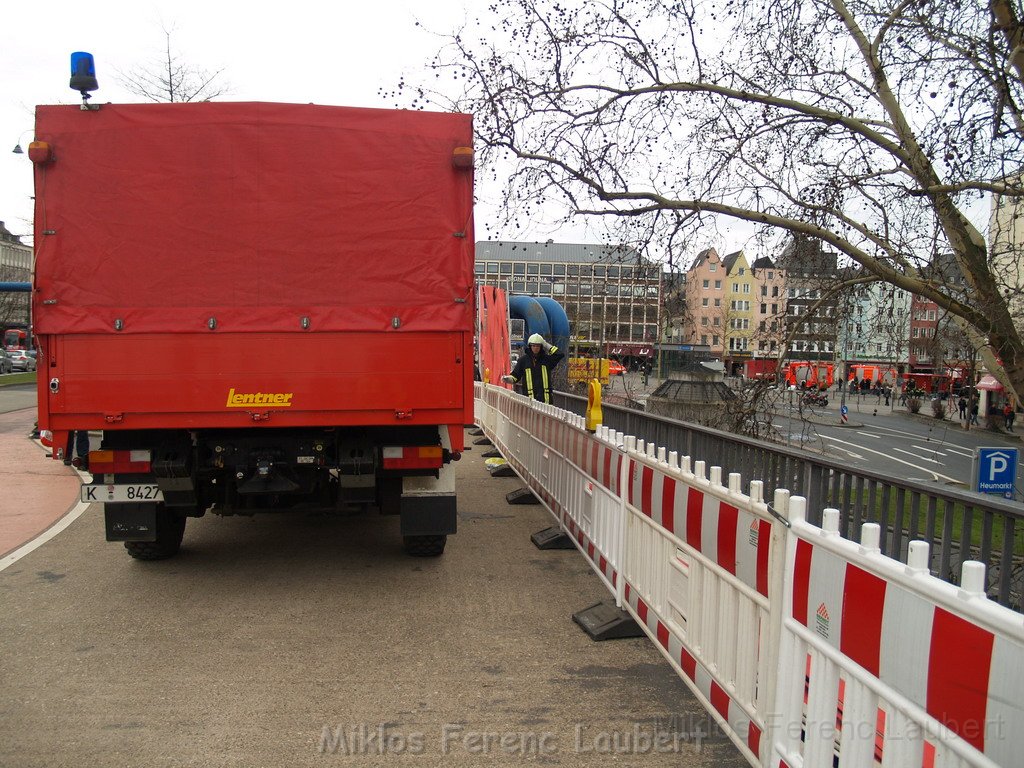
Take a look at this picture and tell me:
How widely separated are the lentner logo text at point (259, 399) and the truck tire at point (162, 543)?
5.37 ft

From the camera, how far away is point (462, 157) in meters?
6.15

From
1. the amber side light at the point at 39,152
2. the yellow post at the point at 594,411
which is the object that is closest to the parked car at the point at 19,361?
the amber side light at the point at 39,152

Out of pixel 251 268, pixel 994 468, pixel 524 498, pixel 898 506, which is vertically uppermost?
pixel 251 268

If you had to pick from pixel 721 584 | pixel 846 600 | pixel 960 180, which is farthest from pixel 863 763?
pixel 960 180

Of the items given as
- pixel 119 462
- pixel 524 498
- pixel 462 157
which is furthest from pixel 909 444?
pixel 119 462

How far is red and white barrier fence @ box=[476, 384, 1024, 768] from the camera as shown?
1.99m

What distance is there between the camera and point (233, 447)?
6242 millimetres

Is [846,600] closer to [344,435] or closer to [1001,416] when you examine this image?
[344,435]

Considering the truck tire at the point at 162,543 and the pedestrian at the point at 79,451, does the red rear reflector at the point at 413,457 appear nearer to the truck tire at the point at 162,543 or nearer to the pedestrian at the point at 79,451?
the truck tire at the point at 162,543

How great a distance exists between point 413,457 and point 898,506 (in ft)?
12.3

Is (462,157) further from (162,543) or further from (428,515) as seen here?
(162,543)

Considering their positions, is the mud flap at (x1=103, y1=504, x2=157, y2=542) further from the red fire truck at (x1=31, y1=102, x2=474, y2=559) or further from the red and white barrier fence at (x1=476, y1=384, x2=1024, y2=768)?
the red and white barrier fence at (x1=476, y1=384, x2=1024, y2=768)

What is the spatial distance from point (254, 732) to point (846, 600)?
9.32 feet

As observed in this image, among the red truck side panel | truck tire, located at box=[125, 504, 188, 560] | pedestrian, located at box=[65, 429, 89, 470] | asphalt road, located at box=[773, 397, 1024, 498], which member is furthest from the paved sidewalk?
asphalt road, located at box=[773, 397, 1024, 498]
